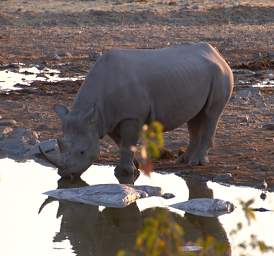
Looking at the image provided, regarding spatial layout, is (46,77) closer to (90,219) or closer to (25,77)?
(25,77)

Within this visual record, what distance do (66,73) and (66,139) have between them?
9861mm

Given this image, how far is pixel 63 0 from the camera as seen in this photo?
3712 centimetres

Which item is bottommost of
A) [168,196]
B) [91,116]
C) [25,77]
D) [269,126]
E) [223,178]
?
[25,77]

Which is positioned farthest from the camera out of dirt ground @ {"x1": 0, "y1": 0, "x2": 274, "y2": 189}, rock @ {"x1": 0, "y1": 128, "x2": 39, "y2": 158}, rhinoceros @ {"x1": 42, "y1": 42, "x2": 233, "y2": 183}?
rock @ {"x1": 0, "y1": 128, "x2": 39, "y2": 158}

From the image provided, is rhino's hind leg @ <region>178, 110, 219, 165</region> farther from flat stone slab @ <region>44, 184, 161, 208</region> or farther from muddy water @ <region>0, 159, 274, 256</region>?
flat stone slab @ <region>44, 184, 161, 208</region>

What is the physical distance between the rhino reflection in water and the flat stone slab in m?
0.08

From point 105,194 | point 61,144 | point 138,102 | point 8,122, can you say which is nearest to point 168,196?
point 105,194

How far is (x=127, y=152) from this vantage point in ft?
34.2

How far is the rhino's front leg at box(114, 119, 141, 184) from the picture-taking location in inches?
399

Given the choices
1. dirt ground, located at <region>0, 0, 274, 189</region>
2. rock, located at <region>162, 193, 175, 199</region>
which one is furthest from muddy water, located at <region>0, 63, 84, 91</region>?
rock, located at <region>162, 193, 175, 199</region>

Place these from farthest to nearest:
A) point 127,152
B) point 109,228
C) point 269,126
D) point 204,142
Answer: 1. point 269,126
2. point 204,142
3. point 127,152
4. point 109,228

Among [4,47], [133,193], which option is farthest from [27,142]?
[4,47]

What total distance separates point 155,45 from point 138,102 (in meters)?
15.0

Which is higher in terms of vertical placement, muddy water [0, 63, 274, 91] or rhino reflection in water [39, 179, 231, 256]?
rhino reflection in water [39, 179, 231, 256]
